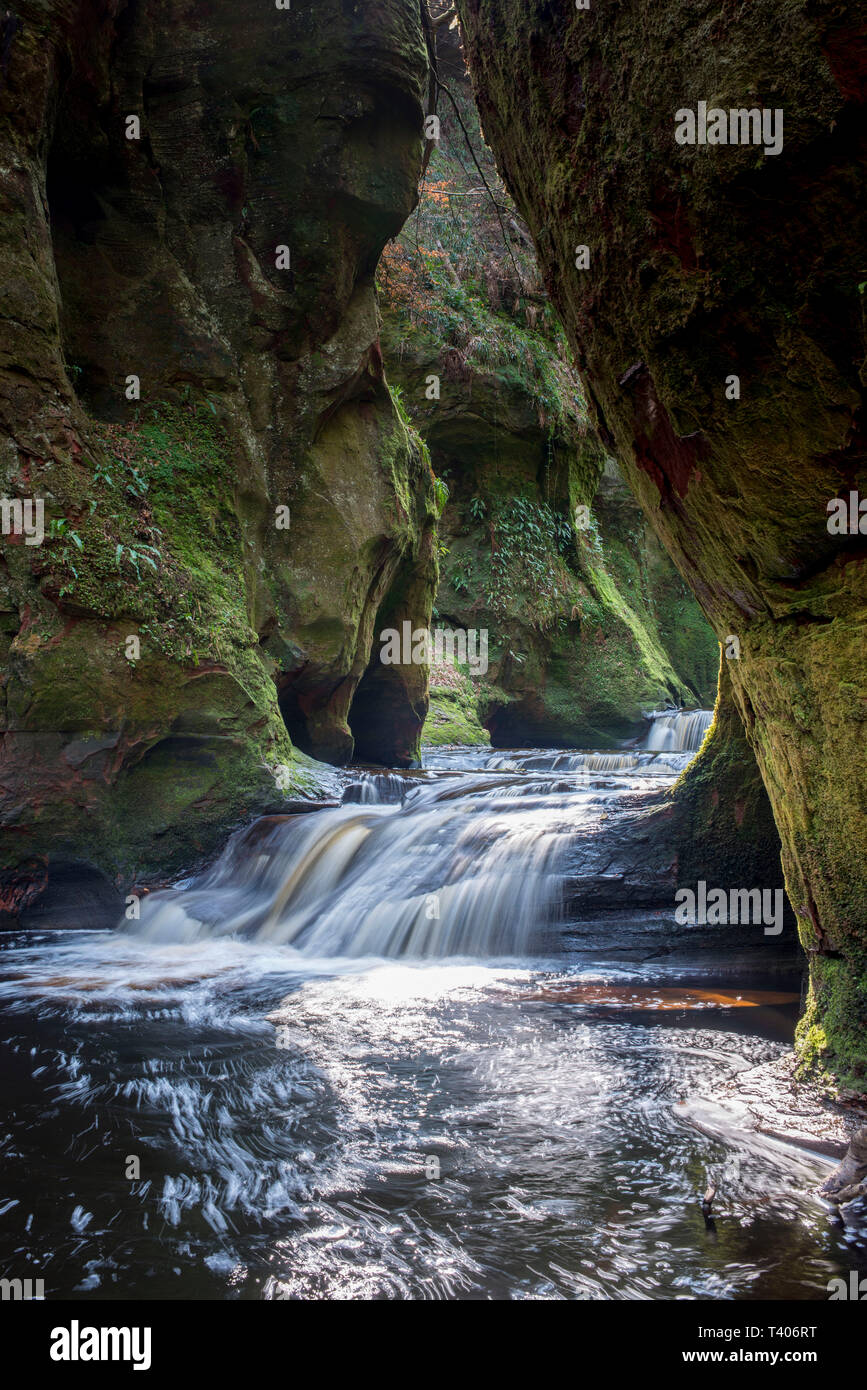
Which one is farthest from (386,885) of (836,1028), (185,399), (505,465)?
(505,465)

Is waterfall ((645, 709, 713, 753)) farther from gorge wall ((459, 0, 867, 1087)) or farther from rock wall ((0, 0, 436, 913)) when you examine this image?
gorge wall ((459, 0, 867, 1087))

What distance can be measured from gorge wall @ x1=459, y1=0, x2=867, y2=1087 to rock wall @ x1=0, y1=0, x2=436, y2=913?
15.0 ft

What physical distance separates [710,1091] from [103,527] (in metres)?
6.33

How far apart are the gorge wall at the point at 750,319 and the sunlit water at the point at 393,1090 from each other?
3.50 feet

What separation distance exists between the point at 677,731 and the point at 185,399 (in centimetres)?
1114

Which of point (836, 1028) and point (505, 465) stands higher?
point (505, 465)

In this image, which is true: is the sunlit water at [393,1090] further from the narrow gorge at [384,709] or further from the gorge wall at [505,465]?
the gorge wall at [505,465]

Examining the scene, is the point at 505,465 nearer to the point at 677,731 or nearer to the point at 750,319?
the point at 677,731

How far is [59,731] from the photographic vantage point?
7.14 m

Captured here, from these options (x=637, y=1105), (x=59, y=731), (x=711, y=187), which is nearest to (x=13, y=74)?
(x=59, y=731)

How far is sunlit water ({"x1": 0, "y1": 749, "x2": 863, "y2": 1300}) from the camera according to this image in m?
2.74

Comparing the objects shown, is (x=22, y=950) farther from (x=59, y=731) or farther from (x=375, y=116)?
(x=375, y=116)

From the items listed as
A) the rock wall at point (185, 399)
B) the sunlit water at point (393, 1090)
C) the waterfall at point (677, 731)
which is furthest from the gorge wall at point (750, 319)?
the waterfall at point (677, 731)

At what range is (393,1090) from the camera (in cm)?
411
